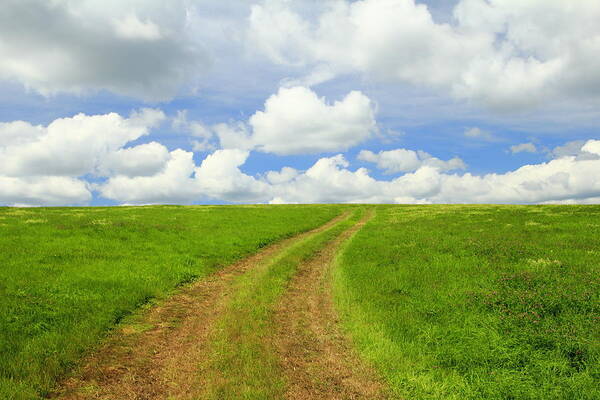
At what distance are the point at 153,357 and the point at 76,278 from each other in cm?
807

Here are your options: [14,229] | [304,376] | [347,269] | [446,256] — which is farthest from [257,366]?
[14,229]

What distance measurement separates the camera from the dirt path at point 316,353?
7.95 m

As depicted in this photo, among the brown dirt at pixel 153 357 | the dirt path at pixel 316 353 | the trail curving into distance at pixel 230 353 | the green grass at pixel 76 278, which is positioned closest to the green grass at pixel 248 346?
the trail curving into distance at pixel 230 353

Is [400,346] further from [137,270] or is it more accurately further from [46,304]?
[137,270]

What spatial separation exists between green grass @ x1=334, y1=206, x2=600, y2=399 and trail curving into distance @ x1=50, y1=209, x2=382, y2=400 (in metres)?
1.04

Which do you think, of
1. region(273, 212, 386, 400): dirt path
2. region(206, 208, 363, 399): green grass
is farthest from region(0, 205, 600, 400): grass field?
region(273, 212, 386, 400): dirt path

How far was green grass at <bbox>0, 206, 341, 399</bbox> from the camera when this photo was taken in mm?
9242

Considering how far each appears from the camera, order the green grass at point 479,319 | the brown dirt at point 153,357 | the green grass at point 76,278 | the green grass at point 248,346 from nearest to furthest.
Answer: the green grass at point 248,346 < the brown dirt at point 153,357 < the green grass at point 479,319 < the green grass at point 76,278

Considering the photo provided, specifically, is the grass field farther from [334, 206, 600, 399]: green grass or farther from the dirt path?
the dirt path

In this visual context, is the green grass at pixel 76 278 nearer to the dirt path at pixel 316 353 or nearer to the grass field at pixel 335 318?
the grass field at pixel 335 318

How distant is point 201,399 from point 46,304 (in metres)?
8.45

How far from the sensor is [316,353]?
9711 mm

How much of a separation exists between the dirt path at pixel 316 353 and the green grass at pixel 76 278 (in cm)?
557

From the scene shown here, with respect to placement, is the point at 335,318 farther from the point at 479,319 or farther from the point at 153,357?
the point at 153,357
